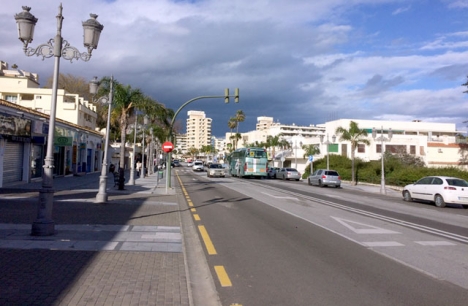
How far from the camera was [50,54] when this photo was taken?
10.7 m

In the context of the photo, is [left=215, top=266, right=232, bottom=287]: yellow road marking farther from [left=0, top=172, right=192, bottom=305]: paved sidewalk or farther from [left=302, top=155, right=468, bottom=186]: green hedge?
[left=302, top=155, right=468, bottom=186]: green hedge

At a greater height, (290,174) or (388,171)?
(388,171)

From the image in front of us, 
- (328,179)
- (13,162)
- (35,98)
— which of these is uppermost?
(35,98)

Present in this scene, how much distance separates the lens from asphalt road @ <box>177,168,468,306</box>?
6219 mm

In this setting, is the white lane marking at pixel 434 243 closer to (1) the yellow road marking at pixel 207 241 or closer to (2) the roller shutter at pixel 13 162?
(1) the yellow road marking at pixel 207 241

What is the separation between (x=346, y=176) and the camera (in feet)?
160

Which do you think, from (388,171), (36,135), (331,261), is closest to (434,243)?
(331,261)

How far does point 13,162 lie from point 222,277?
2274 centimetres

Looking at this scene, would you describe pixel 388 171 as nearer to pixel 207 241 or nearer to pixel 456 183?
pixel 456 183

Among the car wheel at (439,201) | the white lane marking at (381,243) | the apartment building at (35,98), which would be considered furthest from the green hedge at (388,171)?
the apartment building at (35,98)

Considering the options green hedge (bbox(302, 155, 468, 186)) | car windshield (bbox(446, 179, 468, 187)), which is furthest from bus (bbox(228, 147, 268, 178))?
car windshield (bbox(446, 179, 468, 187))

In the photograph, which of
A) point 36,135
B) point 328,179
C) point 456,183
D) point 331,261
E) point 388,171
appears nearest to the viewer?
point 331,261

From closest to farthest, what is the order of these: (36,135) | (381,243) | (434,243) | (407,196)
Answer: (381,243), (434,243), (407,196), (36,135)

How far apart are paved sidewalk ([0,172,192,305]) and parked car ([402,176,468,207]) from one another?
49.3ft
